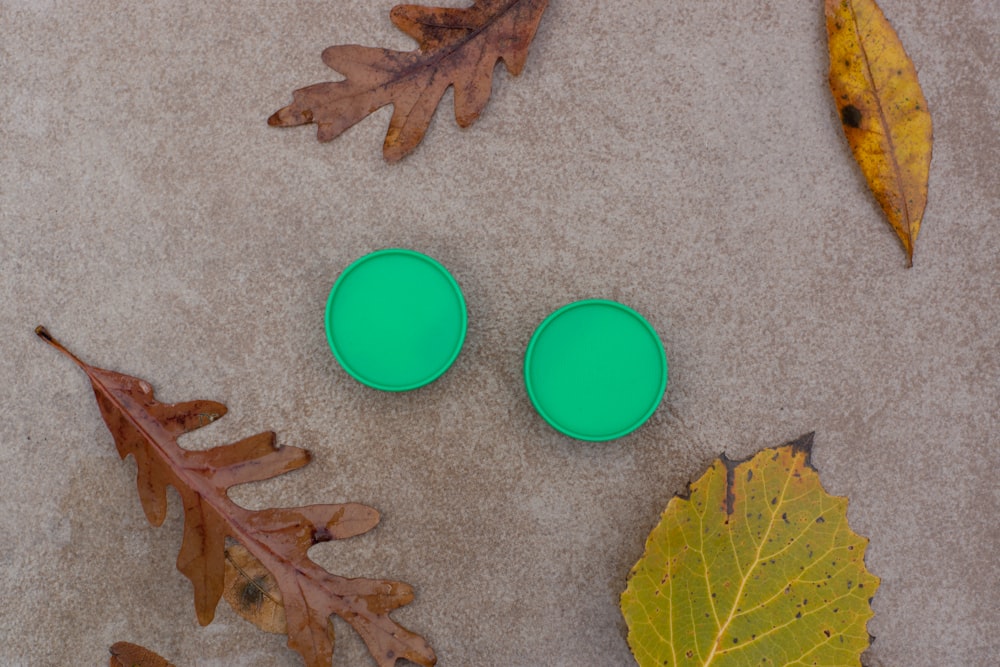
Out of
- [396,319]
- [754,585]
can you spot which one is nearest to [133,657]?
[396,319]

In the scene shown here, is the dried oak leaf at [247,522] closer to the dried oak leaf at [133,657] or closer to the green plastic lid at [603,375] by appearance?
the dried oak leaf at [133,657]

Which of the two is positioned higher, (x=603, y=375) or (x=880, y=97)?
(x=880, y=97)

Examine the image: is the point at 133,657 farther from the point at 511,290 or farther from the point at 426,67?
the point at 426,67

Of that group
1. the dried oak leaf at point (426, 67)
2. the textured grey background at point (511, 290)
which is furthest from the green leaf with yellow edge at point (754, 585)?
the dried oak leaf at point (426, 67)

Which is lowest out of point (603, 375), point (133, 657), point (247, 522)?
point (133, 657)

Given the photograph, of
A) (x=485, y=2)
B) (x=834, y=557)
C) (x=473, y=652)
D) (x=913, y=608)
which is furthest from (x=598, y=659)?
(x=485, y=2)
